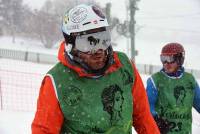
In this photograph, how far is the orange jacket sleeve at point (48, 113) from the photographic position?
2504 mm

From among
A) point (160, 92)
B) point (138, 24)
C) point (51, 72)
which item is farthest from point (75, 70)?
point (138, 24)

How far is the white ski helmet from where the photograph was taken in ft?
8.07

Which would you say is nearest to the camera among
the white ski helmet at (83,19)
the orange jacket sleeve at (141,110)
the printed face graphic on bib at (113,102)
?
the white ski helmet at (83,19)

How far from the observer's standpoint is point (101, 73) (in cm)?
255

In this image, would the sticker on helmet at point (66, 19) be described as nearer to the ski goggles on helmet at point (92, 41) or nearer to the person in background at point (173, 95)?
the ski goggles on helmet at point (92, 41)

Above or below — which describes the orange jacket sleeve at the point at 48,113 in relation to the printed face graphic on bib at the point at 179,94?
above

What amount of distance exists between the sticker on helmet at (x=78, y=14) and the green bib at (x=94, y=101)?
28 cm

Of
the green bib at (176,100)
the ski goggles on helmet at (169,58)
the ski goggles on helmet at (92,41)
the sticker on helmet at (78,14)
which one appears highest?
the sticker on helmet at (78,14)

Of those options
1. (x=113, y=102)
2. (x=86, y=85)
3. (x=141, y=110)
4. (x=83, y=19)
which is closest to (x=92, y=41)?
(x=83, y=19)

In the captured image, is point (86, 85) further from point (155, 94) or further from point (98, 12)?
point (155, 94)


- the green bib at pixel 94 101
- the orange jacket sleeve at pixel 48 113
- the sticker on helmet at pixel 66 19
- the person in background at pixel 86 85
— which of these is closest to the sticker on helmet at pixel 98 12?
the person in background at pixel 86 85

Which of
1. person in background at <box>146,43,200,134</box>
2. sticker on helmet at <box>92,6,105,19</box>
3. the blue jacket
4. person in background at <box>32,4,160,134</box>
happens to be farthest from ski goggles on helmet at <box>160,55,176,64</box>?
sticker on helmet at <box>92,6,105,19</box>

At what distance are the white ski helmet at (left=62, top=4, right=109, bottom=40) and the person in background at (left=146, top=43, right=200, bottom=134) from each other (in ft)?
8.07

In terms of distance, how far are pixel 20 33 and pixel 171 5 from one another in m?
23.0
